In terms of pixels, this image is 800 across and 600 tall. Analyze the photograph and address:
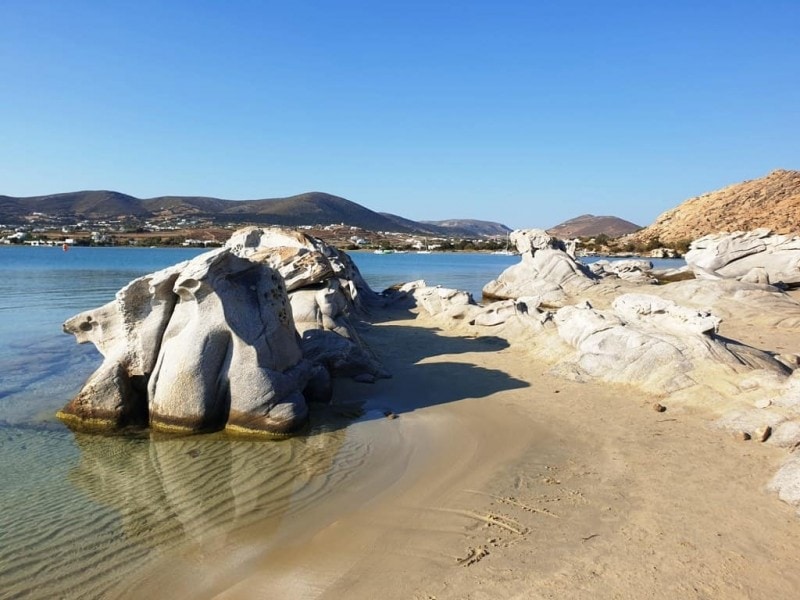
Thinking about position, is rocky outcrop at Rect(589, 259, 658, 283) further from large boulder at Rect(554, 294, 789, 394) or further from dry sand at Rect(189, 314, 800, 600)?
dry sand at Rect(189, 314, 800, 600)

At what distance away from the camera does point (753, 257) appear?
25828 mm

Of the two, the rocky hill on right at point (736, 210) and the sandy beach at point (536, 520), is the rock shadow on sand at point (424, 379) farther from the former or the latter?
the rocky hill on right at point (736, 210)

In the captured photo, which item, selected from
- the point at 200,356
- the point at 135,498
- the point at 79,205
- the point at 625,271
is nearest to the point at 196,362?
the point at 200,356

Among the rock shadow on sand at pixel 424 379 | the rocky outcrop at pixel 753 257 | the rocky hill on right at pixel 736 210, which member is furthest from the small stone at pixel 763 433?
the rocky hill on right at pixel 736 210

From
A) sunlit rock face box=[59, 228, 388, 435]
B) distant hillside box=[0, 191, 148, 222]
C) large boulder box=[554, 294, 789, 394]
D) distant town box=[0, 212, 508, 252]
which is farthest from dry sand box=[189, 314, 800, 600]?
distant hillside box=[0, 191, 148, 222]

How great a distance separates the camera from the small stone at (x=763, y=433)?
23.7 feet

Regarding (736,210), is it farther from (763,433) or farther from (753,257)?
(763,433)

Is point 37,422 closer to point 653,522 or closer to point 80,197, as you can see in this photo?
point 653,522

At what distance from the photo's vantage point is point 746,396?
838 centimetres

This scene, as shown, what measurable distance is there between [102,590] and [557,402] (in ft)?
23.5

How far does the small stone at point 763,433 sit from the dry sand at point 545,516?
0.18 meters

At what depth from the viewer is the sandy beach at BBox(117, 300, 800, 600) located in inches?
176

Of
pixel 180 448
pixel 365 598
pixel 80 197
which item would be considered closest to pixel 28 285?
pixel 180 448

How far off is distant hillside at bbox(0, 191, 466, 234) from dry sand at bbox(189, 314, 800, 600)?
132m
